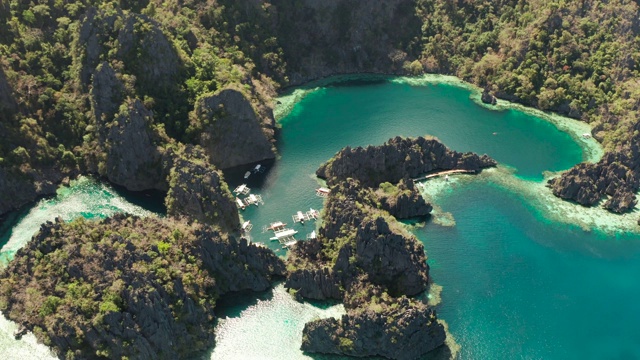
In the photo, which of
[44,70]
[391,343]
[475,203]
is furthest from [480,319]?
[44,70]

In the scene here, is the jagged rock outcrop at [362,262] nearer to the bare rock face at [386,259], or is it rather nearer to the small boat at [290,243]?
→ the bare rock face at [386,259]

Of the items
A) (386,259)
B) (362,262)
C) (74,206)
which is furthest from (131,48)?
(386,259)

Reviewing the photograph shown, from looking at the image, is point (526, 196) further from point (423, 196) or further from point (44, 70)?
point (44, 70)

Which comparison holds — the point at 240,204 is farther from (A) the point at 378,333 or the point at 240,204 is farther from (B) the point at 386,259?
(A) the point at 378,333

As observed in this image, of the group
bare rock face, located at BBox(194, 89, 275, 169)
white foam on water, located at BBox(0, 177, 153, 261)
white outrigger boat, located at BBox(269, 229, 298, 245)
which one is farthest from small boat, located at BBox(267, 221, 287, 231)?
bare rock face, located at BBox(194, 89, 275, 169)

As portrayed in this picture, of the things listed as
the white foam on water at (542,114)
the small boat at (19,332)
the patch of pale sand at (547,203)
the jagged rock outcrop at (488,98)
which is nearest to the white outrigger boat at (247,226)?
the patch of pale sand at (547,203)

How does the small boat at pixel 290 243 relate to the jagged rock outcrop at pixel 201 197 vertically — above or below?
below
